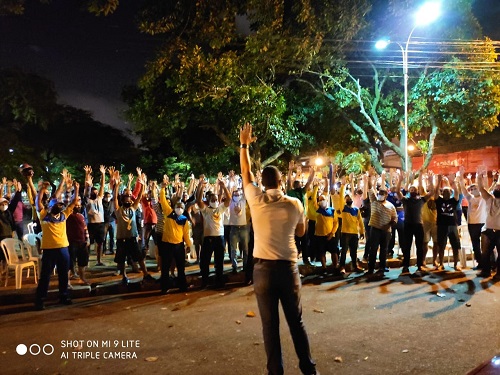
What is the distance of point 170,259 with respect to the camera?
866cm

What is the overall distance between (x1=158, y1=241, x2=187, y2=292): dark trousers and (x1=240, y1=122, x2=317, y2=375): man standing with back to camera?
469 centimetres

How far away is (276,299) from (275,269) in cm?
27

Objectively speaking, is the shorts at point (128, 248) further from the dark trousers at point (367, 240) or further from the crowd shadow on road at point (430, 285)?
the dark trousers at point (367, 240)

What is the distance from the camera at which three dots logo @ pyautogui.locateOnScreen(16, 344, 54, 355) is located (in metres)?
5.44

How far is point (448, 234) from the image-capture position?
1030 centimetres

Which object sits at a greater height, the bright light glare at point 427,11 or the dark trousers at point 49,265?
the bright light glare at point 427,11

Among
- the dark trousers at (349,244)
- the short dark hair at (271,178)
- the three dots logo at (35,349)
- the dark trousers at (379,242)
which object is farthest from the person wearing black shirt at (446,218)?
the three dots logo at (35,349)

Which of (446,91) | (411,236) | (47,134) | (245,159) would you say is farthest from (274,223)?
(47,134)

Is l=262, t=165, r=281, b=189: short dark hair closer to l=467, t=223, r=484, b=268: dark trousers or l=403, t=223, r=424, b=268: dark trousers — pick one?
l=403, t=223, r=424, b=268: dark trousers

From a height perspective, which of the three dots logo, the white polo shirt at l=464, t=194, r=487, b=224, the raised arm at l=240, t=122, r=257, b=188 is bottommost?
the three dots logo

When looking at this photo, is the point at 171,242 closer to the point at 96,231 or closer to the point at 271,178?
the point at 96,231

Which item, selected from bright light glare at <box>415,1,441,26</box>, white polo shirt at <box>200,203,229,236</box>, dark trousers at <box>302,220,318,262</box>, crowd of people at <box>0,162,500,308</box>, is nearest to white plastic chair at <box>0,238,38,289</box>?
crowd of people at <box>0,162,500,308</box>

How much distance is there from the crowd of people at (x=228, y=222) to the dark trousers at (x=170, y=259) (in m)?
0.02

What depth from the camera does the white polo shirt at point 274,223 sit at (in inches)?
159
